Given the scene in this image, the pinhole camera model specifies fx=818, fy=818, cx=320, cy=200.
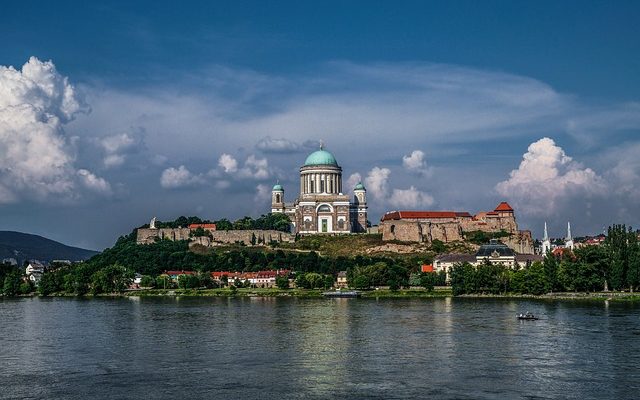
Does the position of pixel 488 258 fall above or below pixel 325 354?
above

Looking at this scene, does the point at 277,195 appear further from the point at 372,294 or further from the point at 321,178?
the point at 372,294

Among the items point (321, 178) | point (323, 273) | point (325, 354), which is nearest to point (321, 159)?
point (321, 178)

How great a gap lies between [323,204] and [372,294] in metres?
30.1

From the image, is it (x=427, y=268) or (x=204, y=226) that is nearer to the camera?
(x=427, y=268)

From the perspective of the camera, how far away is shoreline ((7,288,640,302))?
5512 centimetres

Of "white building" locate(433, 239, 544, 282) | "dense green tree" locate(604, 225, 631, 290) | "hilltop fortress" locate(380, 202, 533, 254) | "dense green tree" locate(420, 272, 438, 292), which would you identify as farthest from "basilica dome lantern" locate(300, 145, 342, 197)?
"dense green tree" locate(604, 225, 631, 290)

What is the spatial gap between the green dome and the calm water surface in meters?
50.8

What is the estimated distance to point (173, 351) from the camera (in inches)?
1186

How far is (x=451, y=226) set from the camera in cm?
9100

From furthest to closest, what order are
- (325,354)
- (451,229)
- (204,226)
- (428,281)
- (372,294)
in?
1. (204,226)
2. (451,229)
3. (428,281)
4. (372,294)
5. (325,354)

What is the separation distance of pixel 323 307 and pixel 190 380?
27491 millimetres

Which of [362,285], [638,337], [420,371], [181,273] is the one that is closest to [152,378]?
[420,371]

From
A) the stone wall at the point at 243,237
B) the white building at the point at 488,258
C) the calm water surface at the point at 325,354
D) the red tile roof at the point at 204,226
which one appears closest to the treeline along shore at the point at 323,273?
the stone wall at the point at 243,237

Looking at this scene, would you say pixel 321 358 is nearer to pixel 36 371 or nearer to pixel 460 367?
pixel 460 367
